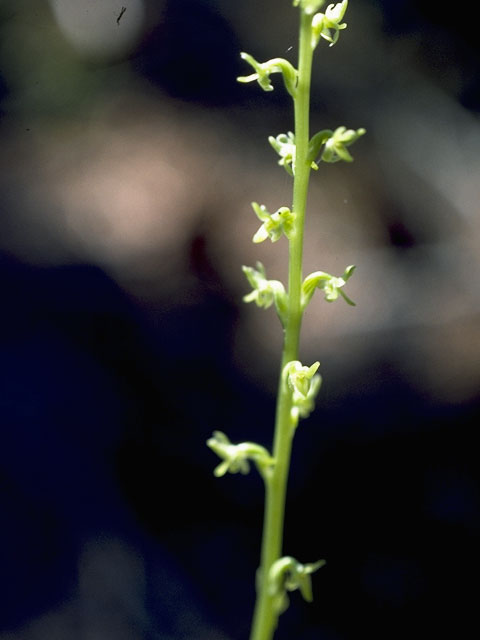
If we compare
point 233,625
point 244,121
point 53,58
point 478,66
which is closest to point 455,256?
point 478,66

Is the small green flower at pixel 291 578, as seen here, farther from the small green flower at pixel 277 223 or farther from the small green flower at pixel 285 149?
the small green flower at pixel 285 149

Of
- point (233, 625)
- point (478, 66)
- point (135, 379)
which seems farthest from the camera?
point (478, 66)

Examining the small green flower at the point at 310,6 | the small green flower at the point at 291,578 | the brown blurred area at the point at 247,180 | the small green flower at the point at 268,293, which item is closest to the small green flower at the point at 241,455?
the small green flower at the point at 291,578

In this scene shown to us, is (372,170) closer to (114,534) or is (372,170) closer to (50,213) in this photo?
(50,213)

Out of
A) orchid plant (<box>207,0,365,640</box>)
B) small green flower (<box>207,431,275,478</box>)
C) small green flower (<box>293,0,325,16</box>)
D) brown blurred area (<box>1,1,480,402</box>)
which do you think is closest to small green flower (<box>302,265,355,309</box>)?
orchid plant (<box>207,0,365,640</box>)

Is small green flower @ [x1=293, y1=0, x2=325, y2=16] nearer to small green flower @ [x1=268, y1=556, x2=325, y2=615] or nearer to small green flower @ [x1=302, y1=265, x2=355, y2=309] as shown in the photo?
small green flower @ [x1=302, y1=265, x2=355, y2=309]

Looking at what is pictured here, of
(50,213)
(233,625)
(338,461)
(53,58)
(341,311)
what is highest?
(53,58)

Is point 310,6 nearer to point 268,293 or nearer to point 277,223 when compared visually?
point 277,223

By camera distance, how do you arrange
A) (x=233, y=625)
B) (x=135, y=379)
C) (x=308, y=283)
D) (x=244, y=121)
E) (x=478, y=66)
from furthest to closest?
(x=244, y=121)
(x=478, y=66)
(x=135, y=379)
(x=233, y=625)
(x=308, y=283)
